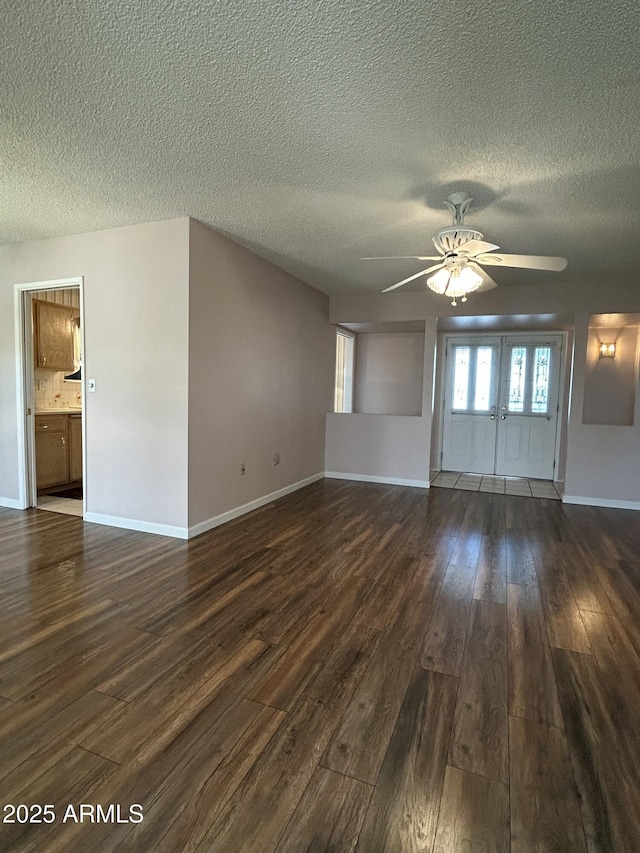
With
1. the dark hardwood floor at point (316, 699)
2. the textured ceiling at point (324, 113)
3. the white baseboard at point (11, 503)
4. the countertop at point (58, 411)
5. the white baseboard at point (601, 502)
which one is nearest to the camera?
the dark hardwood floor at point (316, 699)

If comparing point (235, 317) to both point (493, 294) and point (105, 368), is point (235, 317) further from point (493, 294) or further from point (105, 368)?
point (493, 294)

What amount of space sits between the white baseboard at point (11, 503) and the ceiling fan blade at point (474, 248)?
471 cm

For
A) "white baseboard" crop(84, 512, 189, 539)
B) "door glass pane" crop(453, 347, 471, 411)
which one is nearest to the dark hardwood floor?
"white baseboard" crop(84, 512, 189, 539)

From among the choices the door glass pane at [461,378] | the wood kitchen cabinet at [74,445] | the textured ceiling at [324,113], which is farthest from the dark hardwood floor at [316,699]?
the door glass pane at [461,378]

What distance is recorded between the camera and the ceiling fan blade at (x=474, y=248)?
9.06 feet

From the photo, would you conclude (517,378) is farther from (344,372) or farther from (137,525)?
(137,525)

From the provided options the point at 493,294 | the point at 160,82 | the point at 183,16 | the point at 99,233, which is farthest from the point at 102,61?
the point at 493,294

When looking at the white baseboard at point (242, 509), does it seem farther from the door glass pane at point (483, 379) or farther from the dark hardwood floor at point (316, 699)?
the door glass pane at point (483, 379)

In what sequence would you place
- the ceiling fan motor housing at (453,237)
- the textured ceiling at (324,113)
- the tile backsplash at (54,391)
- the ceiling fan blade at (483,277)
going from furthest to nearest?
1. the tile backsplash at (54,391)
2. the ceiling fan blade at (483,277)
3. the ceiling fan motor housing at (453,237)
4. the textured ceiling at (324,113)

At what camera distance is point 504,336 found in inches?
253

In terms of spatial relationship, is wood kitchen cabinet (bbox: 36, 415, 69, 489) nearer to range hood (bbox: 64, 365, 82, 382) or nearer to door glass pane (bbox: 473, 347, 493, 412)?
range hood (bbox: 64, 365, 82, 382)

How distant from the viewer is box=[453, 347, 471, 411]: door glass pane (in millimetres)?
6676

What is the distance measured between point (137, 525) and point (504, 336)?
5.61 meters

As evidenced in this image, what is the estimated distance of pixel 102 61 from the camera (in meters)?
1.77
